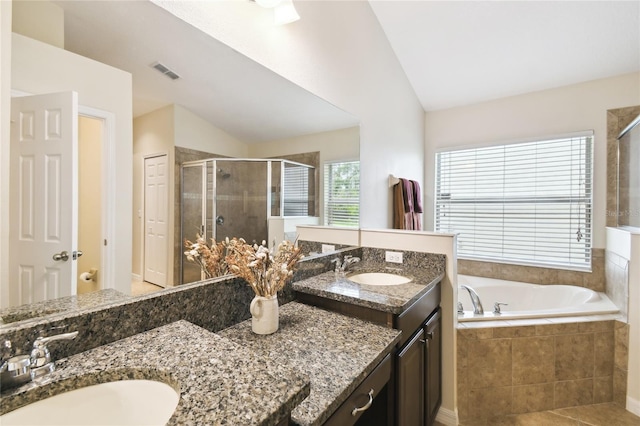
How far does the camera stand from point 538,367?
191 centimetres

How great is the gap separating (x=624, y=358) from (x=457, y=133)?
2.43 metres

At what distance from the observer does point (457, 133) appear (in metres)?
3.37

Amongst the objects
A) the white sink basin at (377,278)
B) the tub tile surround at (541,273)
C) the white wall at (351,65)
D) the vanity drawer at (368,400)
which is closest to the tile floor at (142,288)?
the vanity drawer at (368,400)

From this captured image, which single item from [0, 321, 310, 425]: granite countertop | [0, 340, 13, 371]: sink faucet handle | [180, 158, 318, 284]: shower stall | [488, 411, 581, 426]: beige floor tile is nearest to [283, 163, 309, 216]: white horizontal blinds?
[180, 158, 318, 284]: shower stall

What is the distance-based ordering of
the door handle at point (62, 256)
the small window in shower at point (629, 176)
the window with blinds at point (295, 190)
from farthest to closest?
1. the small window in shower at point (629, 176)
2. the window with blinds at point (295, 190)
3. the door handle at point (62, 256)

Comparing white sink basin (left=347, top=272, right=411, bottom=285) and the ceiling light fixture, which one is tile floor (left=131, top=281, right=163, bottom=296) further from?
the ceiling light fixture

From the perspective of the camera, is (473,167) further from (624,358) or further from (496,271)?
(624,358)

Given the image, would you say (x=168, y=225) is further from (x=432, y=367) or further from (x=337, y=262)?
(x=432, y=367)

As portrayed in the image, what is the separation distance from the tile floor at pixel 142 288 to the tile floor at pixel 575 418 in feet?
6.30

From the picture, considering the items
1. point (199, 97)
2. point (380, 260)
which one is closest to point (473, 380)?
point (380, 260)

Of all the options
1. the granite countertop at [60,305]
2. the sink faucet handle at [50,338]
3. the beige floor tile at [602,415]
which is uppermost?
Result: the granite countertop at [60,305]

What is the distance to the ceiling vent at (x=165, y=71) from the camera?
955mm

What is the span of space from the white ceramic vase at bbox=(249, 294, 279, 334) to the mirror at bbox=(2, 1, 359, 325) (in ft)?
1.08

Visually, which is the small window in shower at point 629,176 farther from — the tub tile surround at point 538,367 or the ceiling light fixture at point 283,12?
the ceiling light fixture at point 283,12
